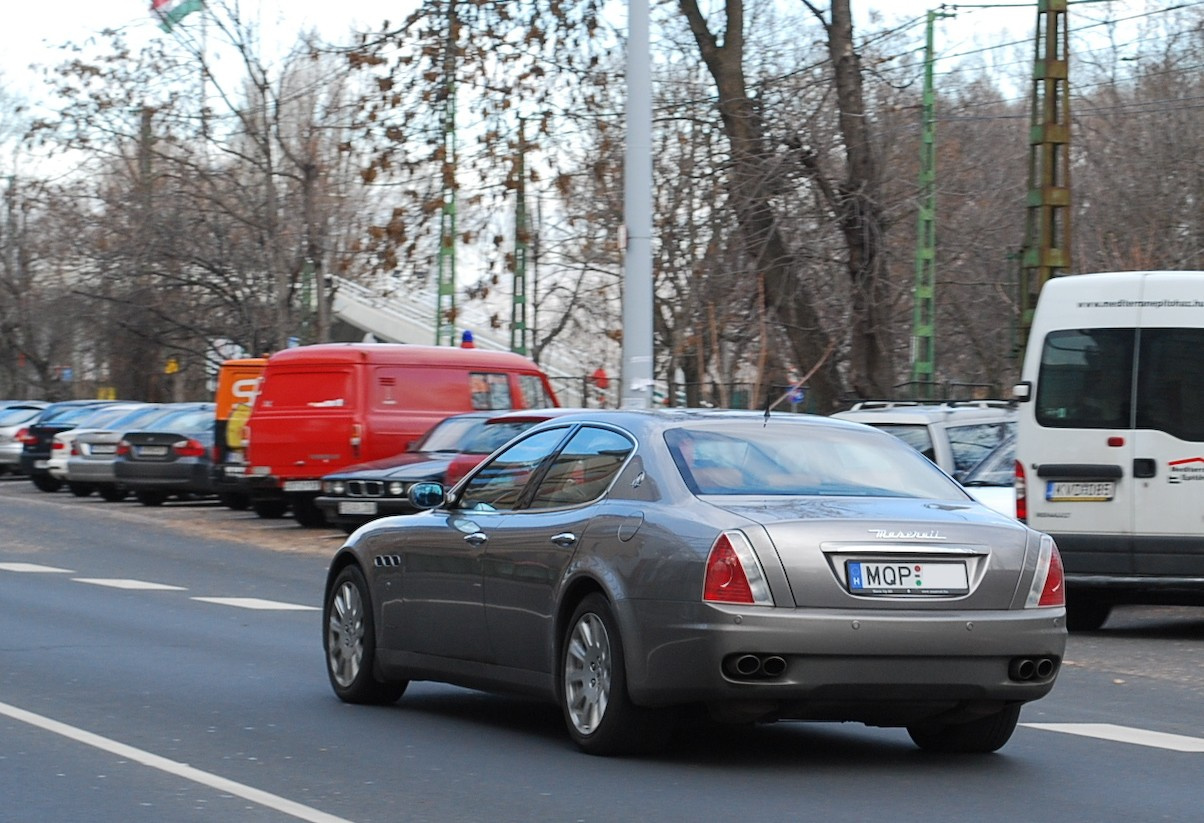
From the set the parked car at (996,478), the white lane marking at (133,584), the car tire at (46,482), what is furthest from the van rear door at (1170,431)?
the car tire at (46,482)

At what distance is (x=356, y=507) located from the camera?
2242 centimetres

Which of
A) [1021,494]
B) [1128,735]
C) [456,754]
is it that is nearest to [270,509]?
[1021,494]

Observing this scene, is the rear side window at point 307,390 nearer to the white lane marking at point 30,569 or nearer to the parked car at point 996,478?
the white lane marking at point 30,569

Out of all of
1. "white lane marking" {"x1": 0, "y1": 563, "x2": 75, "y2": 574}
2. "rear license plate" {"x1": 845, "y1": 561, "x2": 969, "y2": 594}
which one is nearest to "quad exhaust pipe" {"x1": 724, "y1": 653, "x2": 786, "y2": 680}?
"rear license plate" {"x1": 845, "y1": 561, "x2": 969, "y2": 594}

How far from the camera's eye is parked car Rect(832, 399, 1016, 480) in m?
16.5

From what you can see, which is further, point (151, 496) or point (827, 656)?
point (151, 496)

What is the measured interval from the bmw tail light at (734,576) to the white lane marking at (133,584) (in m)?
10.6

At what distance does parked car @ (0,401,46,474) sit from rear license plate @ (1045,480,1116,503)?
102 feet

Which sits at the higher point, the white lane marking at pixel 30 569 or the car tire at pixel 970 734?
the car tire at pixel 970 734

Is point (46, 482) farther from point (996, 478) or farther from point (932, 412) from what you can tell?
point (996, 478)

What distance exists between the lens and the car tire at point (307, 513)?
25.6 meters

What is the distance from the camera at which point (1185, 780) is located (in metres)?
7.70

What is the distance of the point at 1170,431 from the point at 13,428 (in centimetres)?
3304

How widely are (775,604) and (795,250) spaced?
72.6 feet
